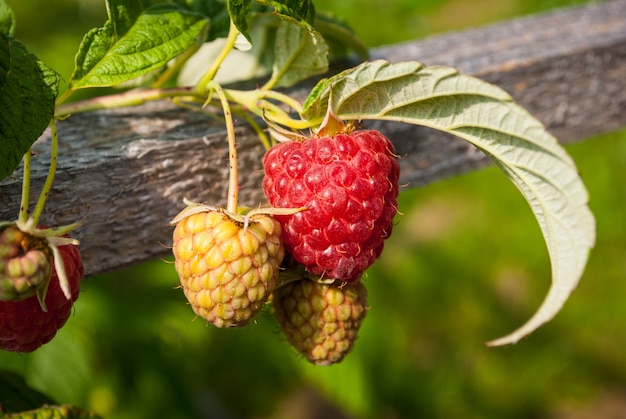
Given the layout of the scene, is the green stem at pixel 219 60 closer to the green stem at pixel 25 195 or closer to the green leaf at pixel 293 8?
the green leaf at pixel 293 8

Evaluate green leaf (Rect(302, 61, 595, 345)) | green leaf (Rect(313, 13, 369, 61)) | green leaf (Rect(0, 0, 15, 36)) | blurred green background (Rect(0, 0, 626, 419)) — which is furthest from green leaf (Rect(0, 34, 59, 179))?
blurred green background (Rect(0, 0, 626, 419))

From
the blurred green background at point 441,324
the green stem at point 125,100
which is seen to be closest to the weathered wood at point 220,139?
the green stem at point 125,100

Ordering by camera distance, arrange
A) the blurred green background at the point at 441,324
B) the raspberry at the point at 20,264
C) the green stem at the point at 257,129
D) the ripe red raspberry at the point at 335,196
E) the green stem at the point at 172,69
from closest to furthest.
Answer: the raspberry at the point at 20,264 → the ripe red raspberry at the point at 335,196 → the green stem at the point at 257,129 → the green stem at the point at 172,69 → the blurred green background at the point at 441,324

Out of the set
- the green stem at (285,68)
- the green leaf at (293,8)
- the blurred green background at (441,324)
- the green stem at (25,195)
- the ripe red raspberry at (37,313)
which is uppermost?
the green leaf at (293,8)

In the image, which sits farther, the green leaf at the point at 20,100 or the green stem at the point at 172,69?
the green stem at the point at 172,69

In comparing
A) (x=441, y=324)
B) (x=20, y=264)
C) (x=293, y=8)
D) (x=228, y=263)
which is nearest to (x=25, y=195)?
(x=20, y=264)

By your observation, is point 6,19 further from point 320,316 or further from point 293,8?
point 320,316

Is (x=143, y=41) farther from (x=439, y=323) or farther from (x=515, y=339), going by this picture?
(x=439, y=323)
